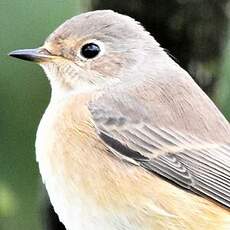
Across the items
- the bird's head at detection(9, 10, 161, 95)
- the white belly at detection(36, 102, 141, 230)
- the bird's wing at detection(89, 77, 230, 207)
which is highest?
the bird's head at detection(9, 10, 161, 95)

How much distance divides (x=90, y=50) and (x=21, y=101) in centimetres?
74

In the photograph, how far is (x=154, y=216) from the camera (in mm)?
18156

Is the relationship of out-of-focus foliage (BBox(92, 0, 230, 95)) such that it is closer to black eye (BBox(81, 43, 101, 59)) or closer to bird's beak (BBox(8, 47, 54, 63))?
black eye (BBox(81, 43, 101, 59))

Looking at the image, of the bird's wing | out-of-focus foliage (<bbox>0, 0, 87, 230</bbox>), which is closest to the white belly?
the bird's wing

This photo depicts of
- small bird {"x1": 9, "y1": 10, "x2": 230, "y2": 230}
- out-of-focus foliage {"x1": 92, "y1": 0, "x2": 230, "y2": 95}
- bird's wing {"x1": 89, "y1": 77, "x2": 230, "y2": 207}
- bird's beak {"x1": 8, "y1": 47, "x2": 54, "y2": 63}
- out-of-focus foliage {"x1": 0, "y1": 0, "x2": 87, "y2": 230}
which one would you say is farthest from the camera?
out-of-focus foliage {"x1": 0, "y1": 0, "x2": 87, "y2": 230}

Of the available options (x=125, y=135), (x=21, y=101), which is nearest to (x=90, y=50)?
(x=125, y=135)

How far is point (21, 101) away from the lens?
19.4 m

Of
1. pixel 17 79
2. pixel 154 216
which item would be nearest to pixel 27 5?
pixel 17 79

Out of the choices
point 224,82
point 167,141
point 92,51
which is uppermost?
point 92,51

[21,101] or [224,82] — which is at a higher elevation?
[224,82]

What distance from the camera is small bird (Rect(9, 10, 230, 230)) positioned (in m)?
18.2

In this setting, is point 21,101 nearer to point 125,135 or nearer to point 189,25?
point 125,135

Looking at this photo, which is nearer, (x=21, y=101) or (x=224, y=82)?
(x=224, y=82)

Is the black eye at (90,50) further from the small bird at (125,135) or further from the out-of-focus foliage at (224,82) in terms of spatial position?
the out-of-focus foliage at (224,82)
